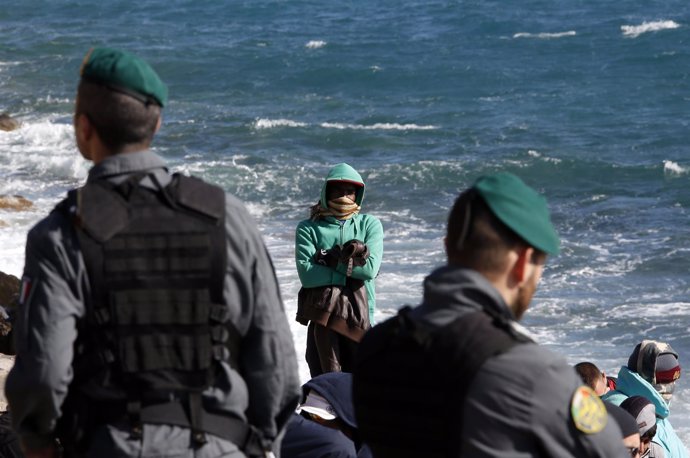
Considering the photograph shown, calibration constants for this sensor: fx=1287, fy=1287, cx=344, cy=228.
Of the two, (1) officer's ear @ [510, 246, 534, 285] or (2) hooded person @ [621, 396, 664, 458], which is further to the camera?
(2) hooded person @ [621, 396, 664, 458]

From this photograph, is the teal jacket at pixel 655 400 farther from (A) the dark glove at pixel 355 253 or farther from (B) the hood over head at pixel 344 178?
(B) the hood over head at pixel 344 178

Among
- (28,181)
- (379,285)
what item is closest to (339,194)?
(379,285)

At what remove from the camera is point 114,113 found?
313 centimetres

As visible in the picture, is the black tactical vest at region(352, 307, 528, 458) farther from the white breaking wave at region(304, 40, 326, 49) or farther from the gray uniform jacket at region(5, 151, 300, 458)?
the white breaking wave at region(304, 40, 326, 49)

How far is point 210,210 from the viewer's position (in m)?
3.12

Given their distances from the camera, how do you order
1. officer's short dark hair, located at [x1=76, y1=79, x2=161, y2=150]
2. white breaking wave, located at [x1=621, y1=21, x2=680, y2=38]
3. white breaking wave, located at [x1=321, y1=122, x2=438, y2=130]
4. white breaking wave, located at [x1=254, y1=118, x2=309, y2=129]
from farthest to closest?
white breaking wave, located at [x1=621, y1=21, x2=680, y2=38]
white breaking wave, located at [x1=321, y1=122, x2=438, y2=130]
white breaking wave, located at [x1=254, y1=118, x2=309, y2=129]
officer's short dark hair, located at [x1=76, y1=79, x2=161, y2=150]

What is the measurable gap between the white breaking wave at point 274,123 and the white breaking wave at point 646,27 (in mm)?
16549

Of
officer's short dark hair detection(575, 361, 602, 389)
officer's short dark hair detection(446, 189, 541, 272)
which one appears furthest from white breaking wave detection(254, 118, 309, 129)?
officer's short dark hair detection(446, 189, 541, 272)

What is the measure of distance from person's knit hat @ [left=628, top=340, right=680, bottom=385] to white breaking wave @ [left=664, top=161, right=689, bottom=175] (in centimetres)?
1654

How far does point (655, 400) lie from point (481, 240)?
3.93 meters

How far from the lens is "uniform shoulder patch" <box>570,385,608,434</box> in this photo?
2672mm

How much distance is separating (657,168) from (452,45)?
56.5ft

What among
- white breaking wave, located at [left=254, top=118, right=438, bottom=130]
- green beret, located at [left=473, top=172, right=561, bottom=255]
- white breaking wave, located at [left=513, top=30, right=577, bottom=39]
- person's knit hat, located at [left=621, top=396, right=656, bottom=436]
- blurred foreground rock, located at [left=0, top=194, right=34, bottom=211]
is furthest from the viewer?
white breaking wave, located at [left=513, top=30, right=577, bottom=39]

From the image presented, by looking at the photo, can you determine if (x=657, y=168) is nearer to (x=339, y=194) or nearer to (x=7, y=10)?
(x=339, y=194)
